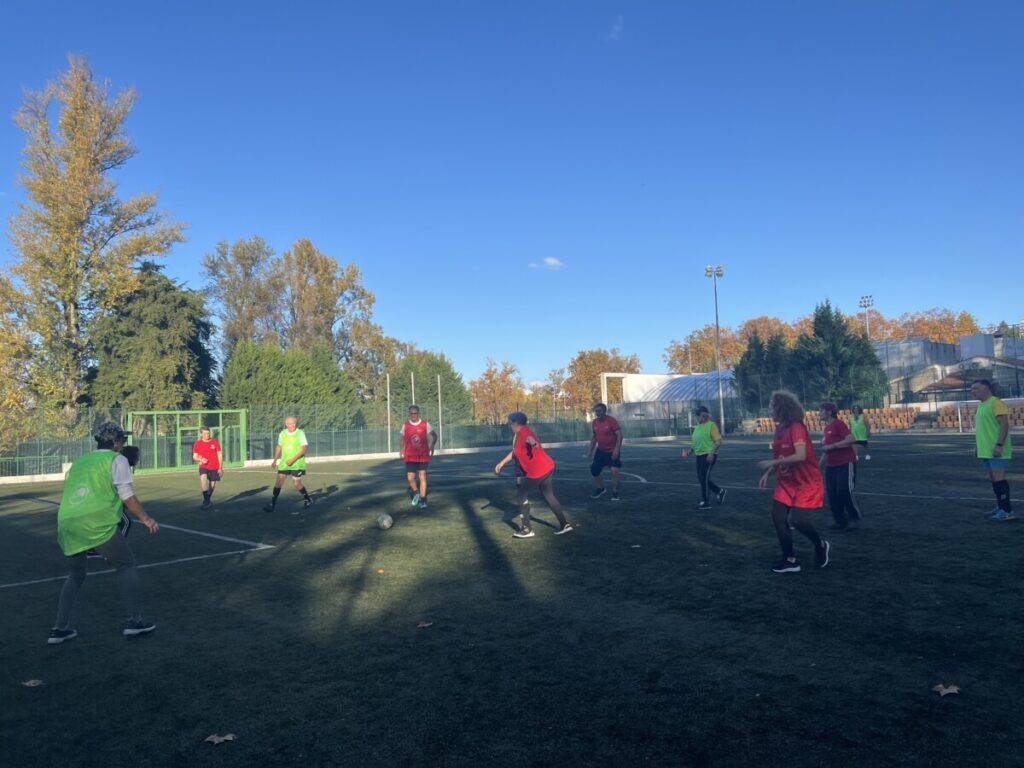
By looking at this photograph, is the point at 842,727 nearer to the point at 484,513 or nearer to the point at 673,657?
the point at 673,657

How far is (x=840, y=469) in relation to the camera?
9.77m

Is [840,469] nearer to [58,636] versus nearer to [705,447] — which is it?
[705,447]

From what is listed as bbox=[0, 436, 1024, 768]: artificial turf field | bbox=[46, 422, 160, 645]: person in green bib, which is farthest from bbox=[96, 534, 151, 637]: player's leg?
bbox=[0, 436, 1024, 768]: artificial turf field

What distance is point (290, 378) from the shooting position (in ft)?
167

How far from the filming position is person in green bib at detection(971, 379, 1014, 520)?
380 inches

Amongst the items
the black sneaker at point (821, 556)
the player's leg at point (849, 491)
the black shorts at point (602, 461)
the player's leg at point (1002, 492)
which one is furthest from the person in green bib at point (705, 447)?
the black sneaker at point (821, 556)

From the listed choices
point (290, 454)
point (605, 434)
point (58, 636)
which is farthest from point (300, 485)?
point (58, 636)

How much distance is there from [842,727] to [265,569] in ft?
22.8

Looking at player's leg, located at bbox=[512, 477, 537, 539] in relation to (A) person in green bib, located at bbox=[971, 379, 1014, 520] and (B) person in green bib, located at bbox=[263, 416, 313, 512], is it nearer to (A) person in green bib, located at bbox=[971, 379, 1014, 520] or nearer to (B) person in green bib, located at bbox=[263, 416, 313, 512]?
(B) person in green bib, located at bbox=[263, 416, 313, 512]

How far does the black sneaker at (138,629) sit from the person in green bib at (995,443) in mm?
9940

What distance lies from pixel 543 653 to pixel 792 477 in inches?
134

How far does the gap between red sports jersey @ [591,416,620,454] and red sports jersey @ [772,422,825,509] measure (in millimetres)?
6250

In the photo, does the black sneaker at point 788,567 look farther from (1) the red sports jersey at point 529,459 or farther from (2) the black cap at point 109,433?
(2) the black cap at point 109,433

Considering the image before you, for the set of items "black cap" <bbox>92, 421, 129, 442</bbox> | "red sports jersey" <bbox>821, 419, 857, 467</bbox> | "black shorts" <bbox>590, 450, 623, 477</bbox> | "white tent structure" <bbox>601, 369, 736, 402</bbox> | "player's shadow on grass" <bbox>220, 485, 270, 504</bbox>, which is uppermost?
"white tent structure" <bbox>601, 369, 736, 402</bbox>
